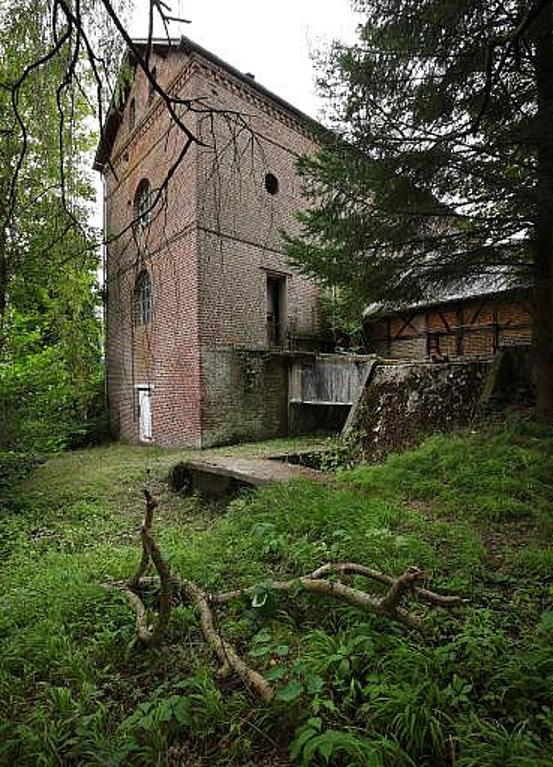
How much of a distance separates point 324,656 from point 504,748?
758 millimetres

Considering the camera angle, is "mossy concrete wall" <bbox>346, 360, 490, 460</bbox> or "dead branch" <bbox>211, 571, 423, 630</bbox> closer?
"dead branch" <bbox>211, 571, 423, 630</bbox>

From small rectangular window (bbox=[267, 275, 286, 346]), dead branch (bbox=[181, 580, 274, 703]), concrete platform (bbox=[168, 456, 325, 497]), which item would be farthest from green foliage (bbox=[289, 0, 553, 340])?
small rectangular window (bbox=[267, 275, 286, 346])

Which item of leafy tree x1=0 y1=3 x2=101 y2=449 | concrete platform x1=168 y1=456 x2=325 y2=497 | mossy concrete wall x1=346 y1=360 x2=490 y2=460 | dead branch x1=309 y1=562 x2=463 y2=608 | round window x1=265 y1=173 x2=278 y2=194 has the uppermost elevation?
round window x1=265 y1=173 x2=278 y2=194

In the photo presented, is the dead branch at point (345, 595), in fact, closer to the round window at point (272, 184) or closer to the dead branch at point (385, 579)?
the dead branch at point (385, 579)

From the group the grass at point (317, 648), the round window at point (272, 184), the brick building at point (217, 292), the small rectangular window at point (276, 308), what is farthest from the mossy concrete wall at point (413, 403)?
the round window at point (272, 184)

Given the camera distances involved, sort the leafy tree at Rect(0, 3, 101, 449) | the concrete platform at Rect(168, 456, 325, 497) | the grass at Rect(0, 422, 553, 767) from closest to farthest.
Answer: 1. the grass at Rect(0, 422, 553, 767)
2. the leafy tree at Rect(0, 3, 101, 449)
3. the concrete platform at Rect(168, 456, 325, 497)

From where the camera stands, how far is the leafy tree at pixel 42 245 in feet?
5.91

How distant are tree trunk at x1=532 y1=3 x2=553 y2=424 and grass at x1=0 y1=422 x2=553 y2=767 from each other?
4.06 feet

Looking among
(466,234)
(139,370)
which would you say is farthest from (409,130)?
(139,370)

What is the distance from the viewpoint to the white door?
11.6 metres

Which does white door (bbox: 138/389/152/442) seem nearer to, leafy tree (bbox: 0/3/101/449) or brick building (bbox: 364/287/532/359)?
leafy tree (bbox: 0/3/101/449)

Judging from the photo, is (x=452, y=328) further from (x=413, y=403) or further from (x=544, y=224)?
(x=544, y=224)

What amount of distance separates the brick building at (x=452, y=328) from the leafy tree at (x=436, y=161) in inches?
152

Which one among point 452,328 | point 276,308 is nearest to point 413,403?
point 452,328
